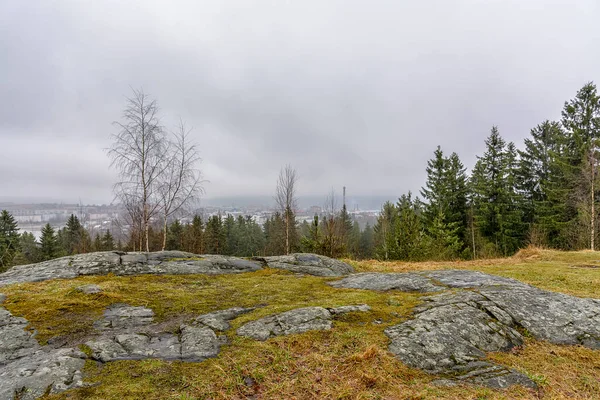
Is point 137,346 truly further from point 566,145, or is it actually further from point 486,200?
point 566,145

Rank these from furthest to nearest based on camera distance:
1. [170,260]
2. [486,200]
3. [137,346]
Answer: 1. [486,200]
2. [170,260]
3. [137,346]

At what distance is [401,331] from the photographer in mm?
4375

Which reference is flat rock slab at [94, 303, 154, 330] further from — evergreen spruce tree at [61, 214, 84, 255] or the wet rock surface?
evergreen spruce tree at [61, 214, 84, 255]

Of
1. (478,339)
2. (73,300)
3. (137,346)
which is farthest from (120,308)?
(478,339)

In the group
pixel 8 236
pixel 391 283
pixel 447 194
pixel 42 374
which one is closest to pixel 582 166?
pixel 447 194

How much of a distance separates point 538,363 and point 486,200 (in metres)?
35.7

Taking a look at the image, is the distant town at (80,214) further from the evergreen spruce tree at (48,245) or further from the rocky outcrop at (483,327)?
the rocky outcrop at (483,327)

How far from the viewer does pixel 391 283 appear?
7.50m

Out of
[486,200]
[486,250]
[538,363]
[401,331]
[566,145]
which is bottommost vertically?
[486,250]

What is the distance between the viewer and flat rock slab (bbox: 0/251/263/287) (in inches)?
310

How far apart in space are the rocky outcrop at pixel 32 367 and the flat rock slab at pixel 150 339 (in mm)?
331

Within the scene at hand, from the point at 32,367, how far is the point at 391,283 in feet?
23.4

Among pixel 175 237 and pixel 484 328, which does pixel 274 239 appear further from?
pixel 484 328

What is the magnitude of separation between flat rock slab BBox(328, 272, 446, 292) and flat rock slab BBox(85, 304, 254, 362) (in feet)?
12.1
